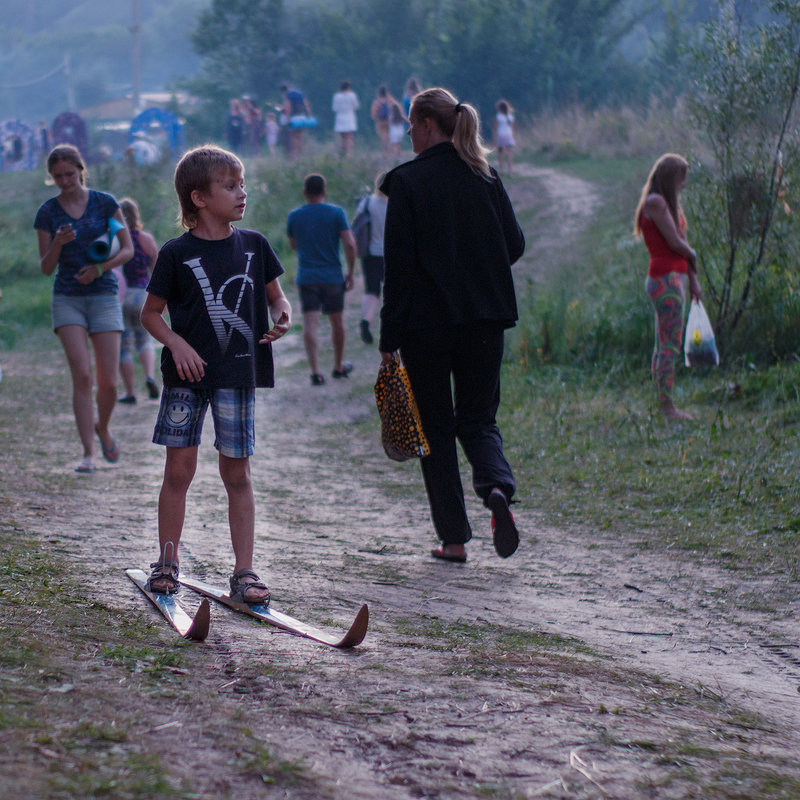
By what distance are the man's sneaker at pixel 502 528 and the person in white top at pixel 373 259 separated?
23.1 ft

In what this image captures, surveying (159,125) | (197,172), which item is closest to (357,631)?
(197,172)

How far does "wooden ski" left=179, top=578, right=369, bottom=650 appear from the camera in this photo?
3.29 meters

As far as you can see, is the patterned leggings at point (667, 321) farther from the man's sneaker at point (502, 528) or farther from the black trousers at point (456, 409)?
the man's sneaker at point (502, 528)

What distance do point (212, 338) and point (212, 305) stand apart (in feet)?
0.40

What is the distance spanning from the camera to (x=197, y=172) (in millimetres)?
3830

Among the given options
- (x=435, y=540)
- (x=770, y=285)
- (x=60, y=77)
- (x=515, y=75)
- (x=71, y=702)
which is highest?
(x=60, y=77)

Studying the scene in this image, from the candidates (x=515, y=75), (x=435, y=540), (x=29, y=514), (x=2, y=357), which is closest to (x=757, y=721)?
(x=435, y=540)

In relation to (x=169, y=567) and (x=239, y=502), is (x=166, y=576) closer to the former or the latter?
(x=169, y=567)

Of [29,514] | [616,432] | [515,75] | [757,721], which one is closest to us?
[757,721]

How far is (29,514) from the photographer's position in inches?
214

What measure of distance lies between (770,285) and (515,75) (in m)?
32.0

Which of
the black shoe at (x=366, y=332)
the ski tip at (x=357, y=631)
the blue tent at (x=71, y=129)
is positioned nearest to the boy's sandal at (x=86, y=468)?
the ski tip at (x=357, y=631)

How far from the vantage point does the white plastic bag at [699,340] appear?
7859mm

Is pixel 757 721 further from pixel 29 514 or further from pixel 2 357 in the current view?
pixel 2 357
